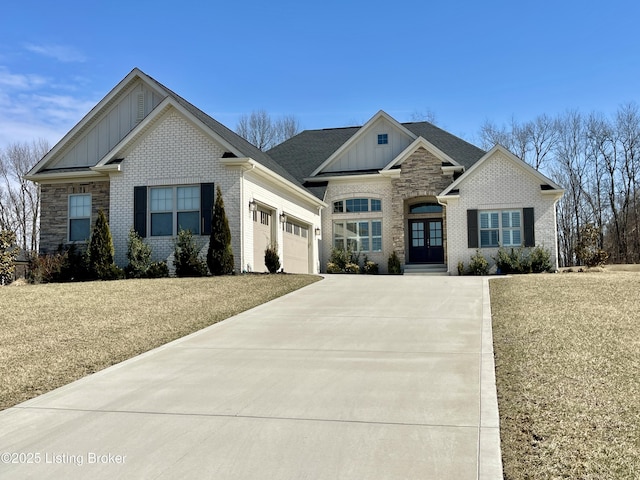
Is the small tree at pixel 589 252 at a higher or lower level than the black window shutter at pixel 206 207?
lower

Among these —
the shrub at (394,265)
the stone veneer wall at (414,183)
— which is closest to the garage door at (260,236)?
the shrub at (394,265)

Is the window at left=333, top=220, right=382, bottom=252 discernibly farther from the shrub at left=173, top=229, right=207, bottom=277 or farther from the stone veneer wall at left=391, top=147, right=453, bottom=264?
the shrub at left=173, top=229, right=207, bottom=277

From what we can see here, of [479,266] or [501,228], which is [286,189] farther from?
[501,228]

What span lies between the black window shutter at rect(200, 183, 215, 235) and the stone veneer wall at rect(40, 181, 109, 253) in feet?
13.4

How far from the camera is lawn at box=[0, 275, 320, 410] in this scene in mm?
7281

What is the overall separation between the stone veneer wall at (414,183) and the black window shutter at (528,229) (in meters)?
3.48

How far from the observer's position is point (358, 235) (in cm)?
2489


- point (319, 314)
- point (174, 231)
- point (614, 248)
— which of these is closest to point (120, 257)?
point (174, 231)

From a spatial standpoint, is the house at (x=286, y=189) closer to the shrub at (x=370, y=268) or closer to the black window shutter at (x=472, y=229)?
the black window shutter at (x=472, y=229)

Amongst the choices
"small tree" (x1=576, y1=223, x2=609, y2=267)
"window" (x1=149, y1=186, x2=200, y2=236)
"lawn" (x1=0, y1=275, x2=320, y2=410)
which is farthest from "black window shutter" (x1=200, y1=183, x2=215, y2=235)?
"small tree" (x1=576, y1=223, x2=609, y2=267)

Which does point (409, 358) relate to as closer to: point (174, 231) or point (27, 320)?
point (27, 320)

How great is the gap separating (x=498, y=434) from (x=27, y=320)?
8763 mm

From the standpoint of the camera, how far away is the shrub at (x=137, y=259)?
17516 millimetres

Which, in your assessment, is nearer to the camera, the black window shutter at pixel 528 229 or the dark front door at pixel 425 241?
the black window shutter at pixel 528 229
